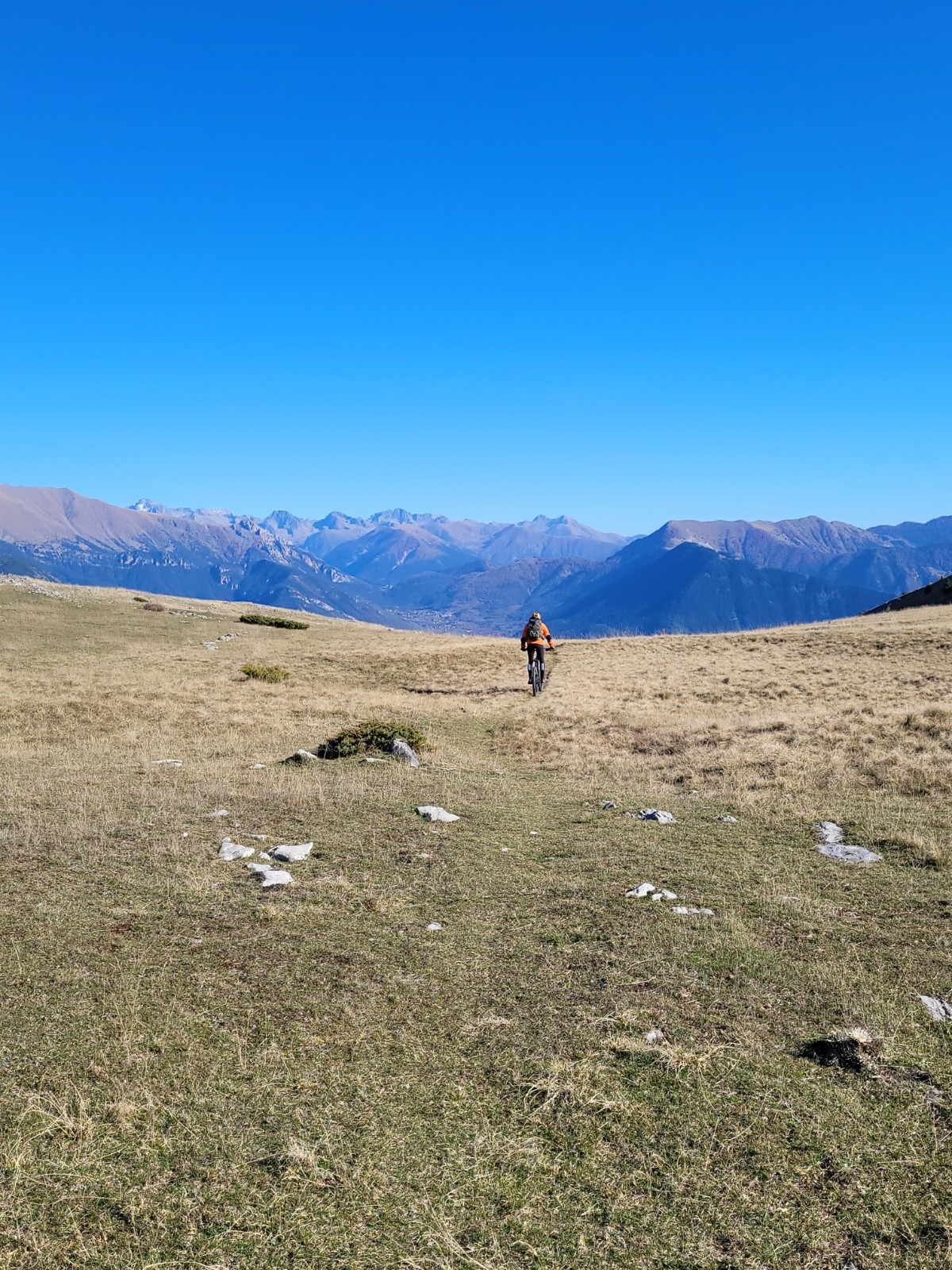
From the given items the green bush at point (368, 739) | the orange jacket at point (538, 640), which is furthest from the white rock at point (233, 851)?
the orange jacket at point (538, 640)

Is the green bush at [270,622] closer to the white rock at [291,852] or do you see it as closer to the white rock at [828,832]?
the white rock at [291,852]

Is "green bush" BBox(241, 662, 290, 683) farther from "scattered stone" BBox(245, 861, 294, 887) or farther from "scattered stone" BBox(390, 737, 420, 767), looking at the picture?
"scattered stone" BBox(245, 861, 294, 887)

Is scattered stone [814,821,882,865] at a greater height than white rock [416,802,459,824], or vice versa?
scattered stone [814,821,882,865]

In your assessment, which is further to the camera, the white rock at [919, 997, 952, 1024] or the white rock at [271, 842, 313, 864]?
the white rock at [271, 842, 313, 864]

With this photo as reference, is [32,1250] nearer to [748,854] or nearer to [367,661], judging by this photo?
[748,854]

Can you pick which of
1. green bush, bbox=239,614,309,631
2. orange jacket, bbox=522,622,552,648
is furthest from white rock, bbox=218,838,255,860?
green bush, bbox=239,614,309,631

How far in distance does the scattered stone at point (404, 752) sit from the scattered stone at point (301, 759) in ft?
6.48

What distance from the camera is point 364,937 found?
8969mm

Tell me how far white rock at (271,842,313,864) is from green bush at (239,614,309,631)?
4594cm

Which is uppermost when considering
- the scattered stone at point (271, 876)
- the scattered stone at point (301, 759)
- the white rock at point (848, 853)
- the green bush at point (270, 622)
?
the green bush at point (270, 622)

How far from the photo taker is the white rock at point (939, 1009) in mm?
7125

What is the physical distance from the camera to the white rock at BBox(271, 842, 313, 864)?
38.4 ft

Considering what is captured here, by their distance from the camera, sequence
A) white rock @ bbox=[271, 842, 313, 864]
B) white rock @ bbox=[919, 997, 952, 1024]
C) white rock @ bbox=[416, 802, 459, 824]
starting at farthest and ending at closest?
white rock @ bbox=[416, 802, 459, 824], white rock @ bbox=[271, 842, 313, 864], white rock @ bbox=[919, 997, 952, 1024]

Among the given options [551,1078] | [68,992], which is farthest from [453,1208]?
[68,992]
